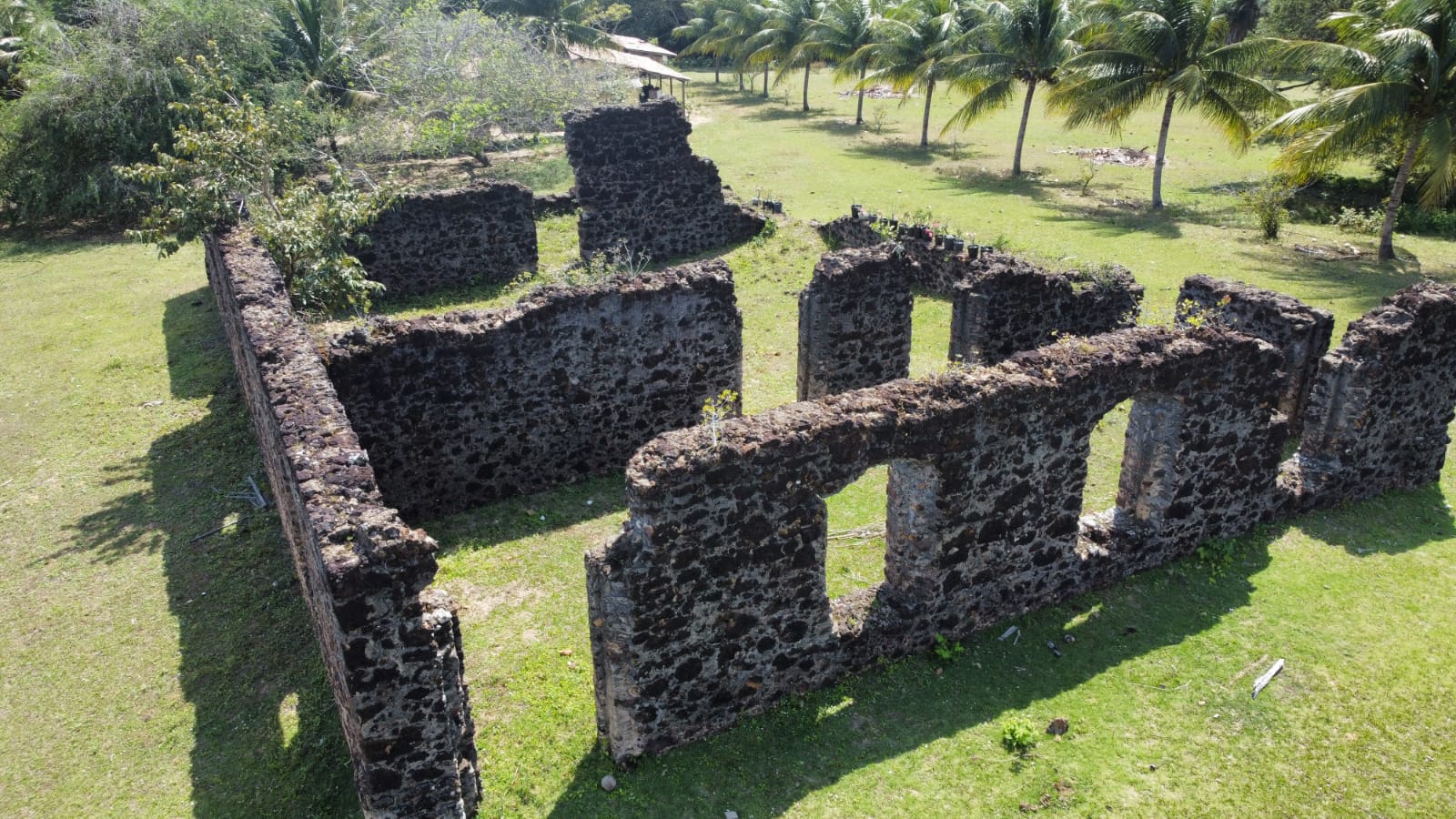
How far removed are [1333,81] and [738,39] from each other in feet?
88.5

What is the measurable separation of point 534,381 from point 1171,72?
18808mm

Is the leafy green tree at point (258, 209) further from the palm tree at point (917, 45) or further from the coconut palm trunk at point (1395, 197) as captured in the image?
the palm tree at point (917, 45)

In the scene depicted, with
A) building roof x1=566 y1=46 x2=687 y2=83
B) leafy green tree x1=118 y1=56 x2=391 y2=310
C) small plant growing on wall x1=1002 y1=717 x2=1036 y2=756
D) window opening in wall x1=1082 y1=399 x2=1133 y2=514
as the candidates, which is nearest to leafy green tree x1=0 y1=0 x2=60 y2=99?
building roof x1=566 y1=46 x2=687 y2=83

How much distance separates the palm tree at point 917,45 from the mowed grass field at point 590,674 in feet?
64.1

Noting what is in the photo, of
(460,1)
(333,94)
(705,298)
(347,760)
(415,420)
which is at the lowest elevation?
(347,760)

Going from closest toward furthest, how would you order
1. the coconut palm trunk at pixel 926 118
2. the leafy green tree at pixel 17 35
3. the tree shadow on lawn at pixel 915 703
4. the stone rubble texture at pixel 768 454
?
1. the stone rubble texture at pixel 768 454
2. the tree shadow on lawn at pixel 915 703
3. the leafy green tree at pixel 17 35
4. the coconut palm trunk at pixel 926 118

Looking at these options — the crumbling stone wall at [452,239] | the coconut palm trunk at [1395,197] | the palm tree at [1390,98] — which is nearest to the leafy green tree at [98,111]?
the crumbling stone wall at [452,239]

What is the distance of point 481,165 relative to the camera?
89.5 feet

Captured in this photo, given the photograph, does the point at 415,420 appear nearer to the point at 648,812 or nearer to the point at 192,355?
the point at 648,812

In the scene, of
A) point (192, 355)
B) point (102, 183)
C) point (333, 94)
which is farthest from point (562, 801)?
point (333, 94)

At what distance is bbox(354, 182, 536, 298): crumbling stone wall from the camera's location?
17406 millimetres

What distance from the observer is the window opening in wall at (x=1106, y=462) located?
10453mm

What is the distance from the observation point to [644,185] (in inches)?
752

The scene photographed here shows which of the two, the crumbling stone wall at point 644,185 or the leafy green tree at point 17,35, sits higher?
the leafy green tree at point 17,35
